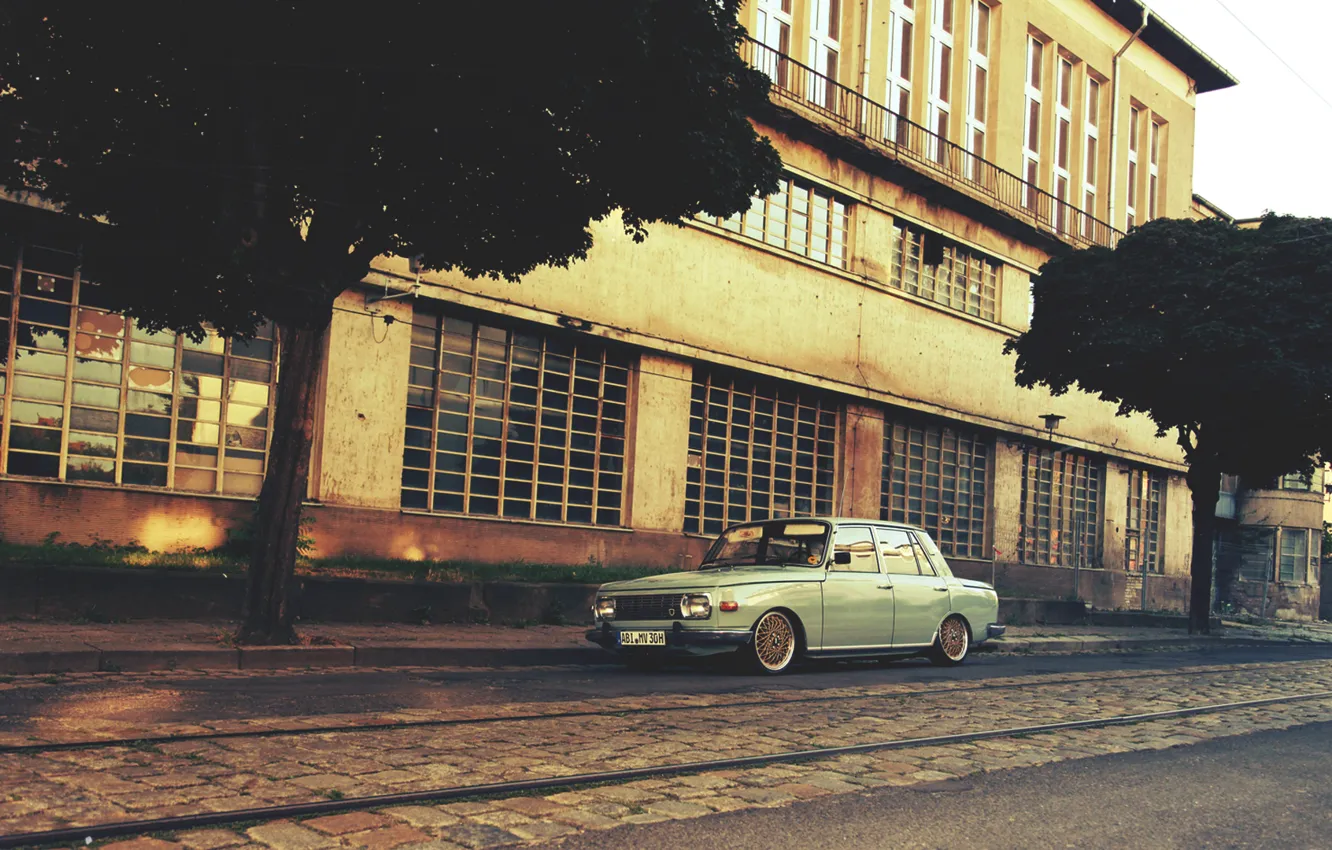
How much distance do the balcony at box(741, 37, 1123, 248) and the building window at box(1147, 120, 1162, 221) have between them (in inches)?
112

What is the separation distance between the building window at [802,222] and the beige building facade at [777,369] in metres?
0.07

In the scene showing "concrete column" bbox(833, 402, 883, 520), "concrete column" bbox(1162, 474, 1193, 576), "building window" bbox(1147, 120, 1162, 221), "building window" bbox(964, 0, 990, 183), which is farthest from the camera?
"concrete column" bbox(1162, 474, 1193, 576)

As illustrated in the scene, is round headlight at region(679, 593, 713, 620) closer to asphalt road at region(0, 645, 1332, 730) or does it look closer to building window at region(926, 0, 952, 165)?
asphalt road at region(0, 645, 1332, 730)

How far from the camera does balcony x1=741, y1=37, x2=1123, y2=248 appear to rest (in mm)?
23641

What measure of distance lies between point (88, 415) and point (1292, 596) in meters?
40.4

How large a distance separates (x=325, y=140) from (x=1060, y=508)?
24.7 meters

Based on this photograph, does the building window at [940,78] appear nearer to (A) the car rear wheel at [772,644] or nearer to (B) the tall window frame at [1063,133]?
(B) the tall window frame at [1063,133]

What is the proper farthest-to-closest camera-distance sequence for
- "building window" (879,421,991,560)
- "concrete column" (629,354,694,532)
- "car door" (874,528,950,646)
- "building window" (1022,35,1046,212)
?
1. "building window" (1022,35,1046,212)
2. "building window" (879,421,991,560)
3. "concrete column" (629,354,694,532)
4. "car door" (874,528,950,646)

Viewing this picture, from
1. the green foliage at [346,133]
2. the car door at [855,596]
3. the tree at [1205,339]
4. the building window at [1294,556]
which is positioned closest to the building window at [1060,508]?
the tree at [1205,339]

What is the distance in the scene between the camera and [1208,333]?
2375 cm

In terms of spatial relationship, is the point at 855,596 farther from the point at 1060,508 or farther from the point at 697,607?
the point at 1060,508

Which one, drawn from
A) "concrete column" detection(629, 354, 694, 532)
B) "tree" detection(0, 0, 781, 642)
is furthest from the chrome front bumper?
"concrete column" detection(629, 354, 694, 532)

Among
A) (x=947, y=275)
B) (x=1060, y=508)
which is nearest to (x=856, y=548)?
(x=947, y=275)

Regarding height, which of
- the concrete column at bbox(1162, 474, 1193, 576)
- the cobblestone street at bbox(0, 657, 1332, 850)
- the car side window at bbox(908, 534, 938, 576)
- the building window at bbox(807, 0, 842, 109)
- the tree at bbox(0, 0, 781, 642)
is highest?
the building window at bbox(807, 0, 842, 109)
